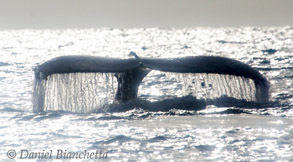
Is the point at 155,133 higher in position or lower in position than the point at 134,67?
lower

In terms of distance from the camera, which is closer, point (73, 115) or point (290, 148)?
point (290, 148)

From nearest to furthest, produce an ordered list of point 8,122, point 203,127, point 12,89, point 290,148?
1. point 290,148
2. point 203,127
3. point 8,122
4. point 12,89

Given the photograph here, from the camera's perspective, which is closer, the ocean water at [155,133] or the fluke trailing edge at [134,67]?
the ocean water at [155,133]

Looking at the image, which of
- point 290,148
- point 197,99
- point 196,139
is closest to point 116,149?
point 196,139

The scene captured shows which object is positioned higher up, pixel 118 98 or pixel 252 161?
pixel 118 98

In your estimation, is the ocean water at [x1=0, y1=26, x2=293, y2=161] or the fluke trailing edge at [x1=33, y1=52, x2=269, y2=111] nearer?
the ocean water at [x1=0, y1=26, x2=293, y2=161]

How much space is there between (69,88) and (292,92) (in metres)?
9.08

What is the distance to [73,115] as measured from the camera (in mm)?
15031

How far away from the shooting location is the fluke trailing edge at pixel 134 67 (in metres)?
13.3

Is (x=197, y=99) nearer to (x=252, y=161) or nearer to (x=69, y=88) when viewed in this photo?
(x=69, y=88)

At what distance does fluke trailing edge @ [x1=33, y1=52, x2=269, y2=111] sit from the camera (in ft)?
43.7

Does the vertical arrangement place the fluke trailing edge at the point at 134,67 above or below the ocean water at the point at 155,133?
above

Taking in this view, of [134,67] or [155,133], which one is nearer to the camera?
[155,133]

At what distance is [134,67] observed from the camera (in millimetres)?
13820
